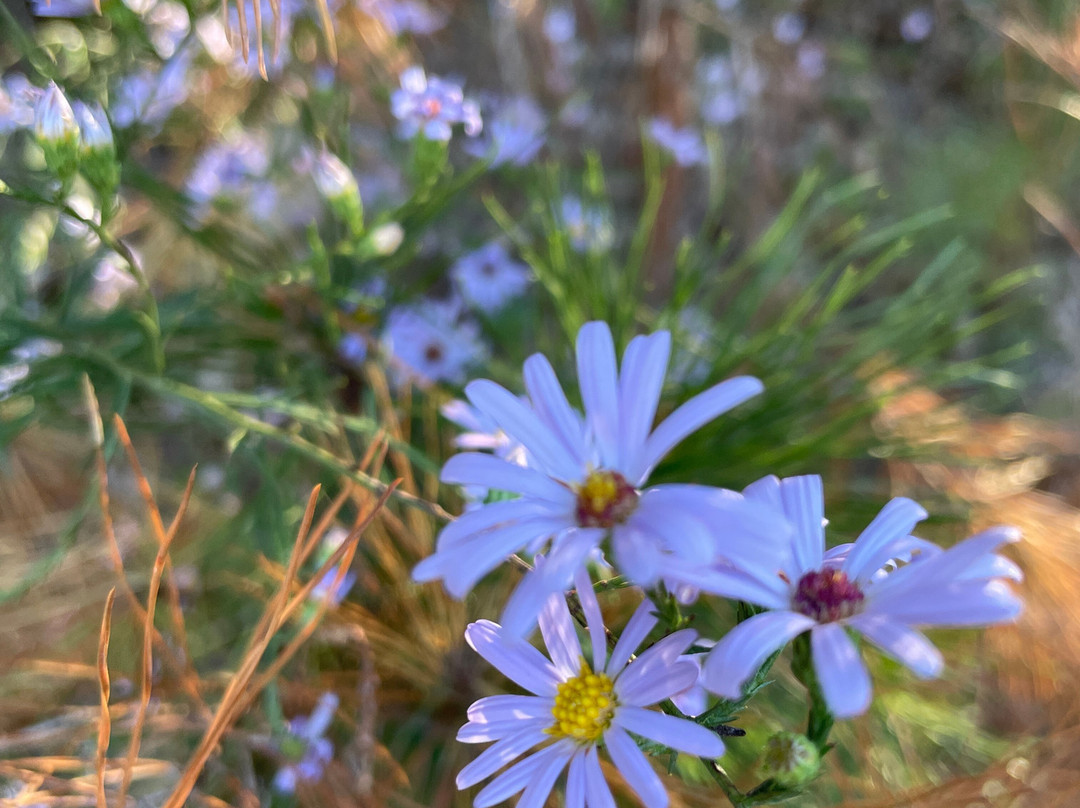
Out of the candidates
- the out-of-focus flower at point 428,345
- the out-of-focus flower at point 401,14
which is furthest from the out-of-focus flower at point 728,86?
the out-of-focus flower at point 428,345

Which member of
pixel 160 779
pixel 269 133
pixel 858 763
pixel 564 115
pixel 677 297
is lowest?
pixel 858 763

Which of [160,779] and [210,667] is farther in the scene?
[210,667]

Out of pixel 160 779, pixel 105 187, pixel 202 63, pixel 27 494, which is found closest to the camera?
pixel 105 187

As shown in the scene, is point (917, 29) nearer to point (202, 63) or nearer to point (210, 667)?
point (202, 63)

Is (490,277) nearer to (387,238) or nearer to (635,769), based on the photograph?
(387,238)

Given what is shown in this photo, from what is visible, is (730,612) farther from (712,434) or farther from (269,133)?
(269,133)

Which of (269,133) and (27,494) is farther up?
(269,133)

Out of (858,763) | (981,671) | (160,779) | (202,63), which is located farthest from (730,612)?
(202,63)

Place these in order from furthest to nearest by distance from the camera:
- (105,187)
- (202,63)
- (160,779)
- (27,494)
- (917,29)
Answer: (917,29) < (27,494) < (202,63) < (160,779) < (105,187)
